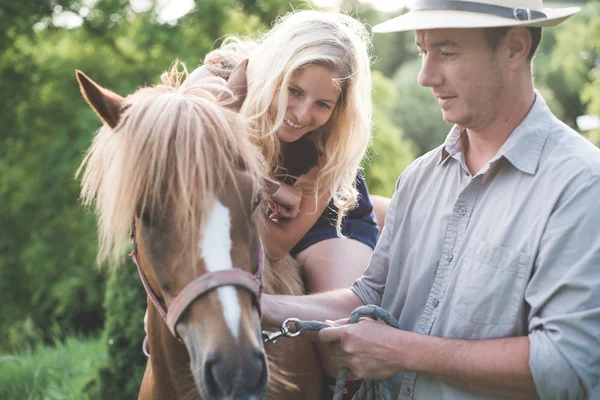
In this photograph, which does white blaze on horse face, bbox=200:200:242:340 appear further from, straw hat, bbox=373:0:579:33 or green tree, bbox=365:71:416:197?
green tree, bbox=365:71:416:197

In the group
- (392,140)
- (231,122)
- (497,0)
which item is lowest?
(392,140)

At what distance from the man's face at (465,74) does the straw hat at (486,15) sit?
5 centimetres

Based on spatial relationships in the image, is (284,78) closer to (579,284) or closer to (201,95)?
(201,95)

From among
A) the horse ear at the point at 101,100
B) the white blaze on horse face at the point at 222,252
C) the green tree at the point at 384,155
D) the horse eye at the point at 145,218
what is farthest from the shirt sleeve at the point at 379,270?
the green tree at the point at 384,155

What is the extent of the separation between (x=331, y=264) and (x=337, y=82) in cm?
88

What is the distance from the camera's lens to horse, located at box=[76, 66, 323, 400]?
69.4 inches

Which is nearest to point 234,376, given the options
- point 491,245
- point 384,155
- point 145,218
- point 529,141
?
point 145,218

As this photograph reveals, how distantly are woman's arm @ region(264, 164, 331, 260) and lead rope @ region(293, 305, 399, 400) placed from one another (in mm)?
516

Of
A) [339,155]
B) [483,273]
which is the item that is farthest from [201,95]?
[483,273]

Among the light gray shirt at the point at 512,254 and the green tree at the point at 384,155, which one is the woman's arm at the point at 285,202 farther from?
the green tree at the point at 384,155

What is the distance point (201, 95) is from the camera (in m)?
2.29

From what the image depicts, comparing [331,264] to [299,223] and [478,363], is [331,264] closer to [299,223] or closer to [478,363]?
[299,223]

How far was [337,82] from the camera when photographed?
3.05 metres

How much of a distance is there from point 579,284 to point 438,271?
527 mm
